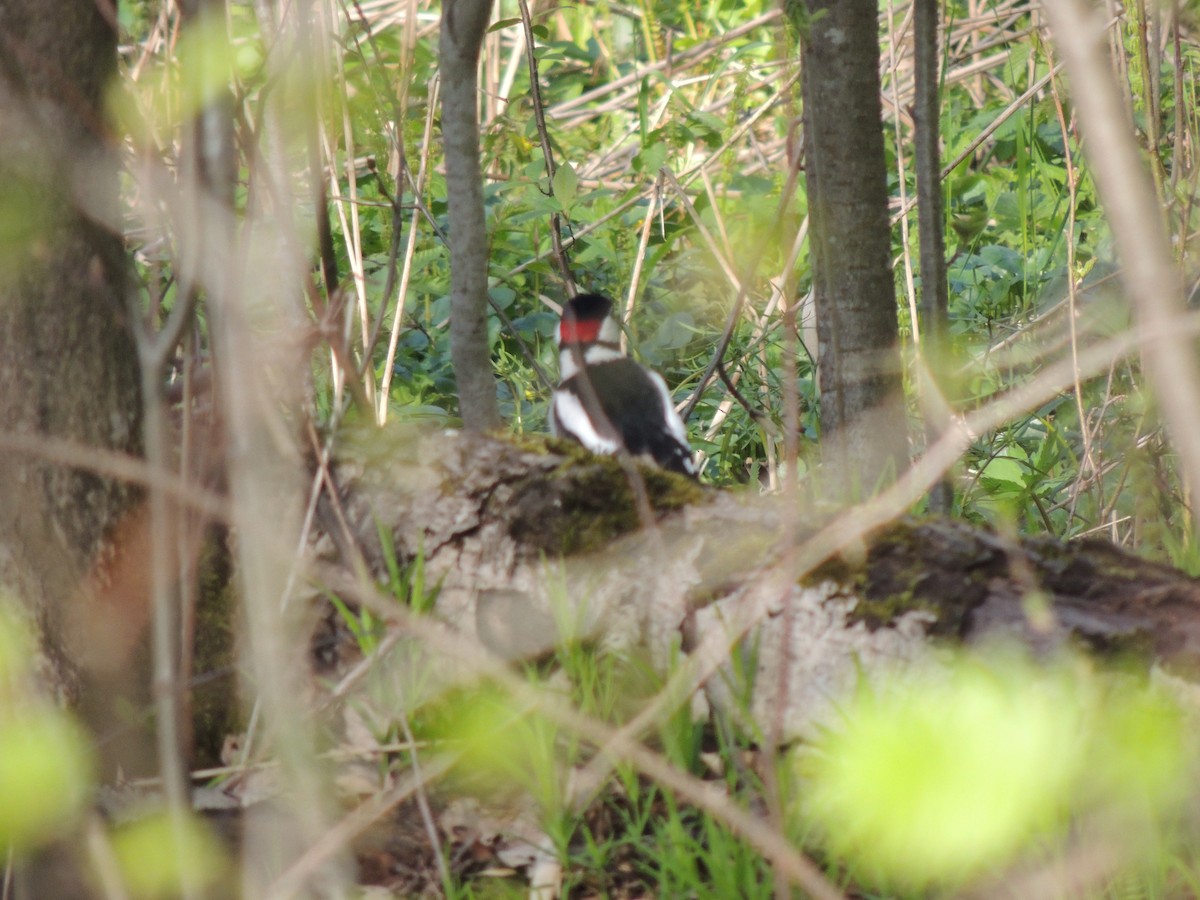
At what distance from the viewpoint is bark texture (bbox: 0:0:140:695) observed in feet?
7.68

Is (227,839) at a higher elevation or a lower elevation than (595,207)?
lower

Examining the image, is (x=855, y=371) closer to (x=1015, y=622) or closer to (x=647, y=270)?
(x=1015, y=622)

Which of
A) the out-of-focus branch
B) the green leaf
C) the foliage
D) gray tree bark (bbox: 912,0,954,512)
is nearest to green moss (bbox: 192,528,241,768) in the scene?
the foliage

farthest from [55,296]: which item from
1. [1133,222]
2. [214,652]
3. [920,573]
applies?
[1133,222]

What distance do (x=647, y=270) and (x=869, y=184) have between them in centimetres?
243

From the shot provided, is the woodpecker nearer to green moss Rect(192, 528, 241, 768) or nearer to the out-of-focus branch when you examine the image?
green moss Rect(192, 528, 241, 768)

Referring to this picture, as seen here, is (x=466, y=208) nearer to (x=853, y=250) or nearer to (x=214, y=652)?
(x=853, y=250)

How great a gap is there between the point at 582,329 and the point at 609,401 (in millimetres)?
591

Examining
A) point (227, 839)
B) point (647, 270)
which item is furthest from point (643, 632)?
point (647, 270)

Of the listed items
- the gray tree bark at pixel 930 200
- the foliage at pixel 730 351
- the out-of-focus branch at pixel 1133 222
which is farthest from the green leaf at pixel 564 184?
the out-of-focus branch at pixel 1133 222

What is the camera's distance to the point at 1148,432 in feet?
12.0

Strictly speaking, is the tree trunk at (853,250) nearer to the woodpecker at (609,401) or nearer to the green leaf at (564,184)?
the woodpecker at (609,401)

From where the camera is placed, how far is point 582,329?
4570 millimetres

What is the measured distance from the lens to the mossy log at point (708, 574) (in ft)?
7.57
